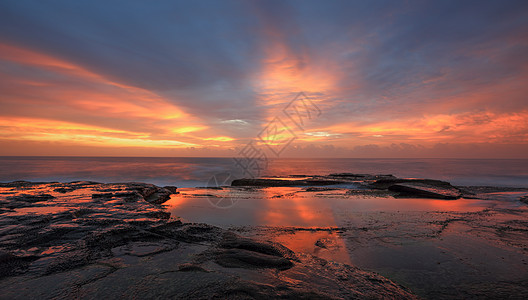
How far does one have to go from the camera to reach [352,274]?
13.9ft

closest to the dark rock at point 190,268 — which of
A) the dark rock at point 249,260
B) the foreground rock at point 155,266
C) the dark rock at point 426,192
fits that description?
the foreground rock at point 155,266

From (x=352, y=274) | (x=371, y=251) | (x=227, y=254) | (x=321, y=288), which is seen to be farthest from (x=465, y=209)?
(x=227, y=254)

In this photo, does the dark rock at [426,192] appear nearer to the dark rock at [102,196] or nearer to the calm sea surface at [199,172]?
the dark rock at [102,196]

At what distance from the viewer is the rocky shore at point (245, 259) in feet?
11.0

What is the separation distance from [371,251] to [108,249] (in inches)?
240

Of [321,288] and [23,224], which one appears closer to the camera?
[321,288]

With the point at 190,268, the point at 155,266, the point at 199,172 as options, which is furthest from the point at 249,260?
the point at 199,172

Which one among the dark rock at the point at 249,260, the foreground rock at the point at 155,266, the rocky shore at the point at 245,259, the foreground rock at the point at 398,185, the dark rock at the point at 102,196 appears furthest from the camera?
the foreground rock at the point at 398,185

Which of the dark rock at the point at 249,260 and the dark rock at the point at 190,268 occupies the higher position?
the dark rock at the point at 190,268

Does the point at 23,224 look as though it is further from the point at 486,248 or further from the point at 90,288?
the point at 486,248

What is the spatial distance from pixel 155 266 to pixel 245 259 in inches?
64.0

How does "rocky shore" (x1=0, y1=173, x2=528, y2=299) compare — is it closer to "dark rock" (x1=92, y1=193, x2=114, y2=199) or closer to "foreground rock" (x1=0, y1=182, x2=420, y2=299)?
"foreground rock" (x1=0, y1=182, x2=420, y2=299)

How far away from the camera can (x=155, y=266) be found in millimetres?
4066

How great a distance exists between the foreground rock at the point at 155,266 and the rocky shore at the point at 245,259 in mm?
19
